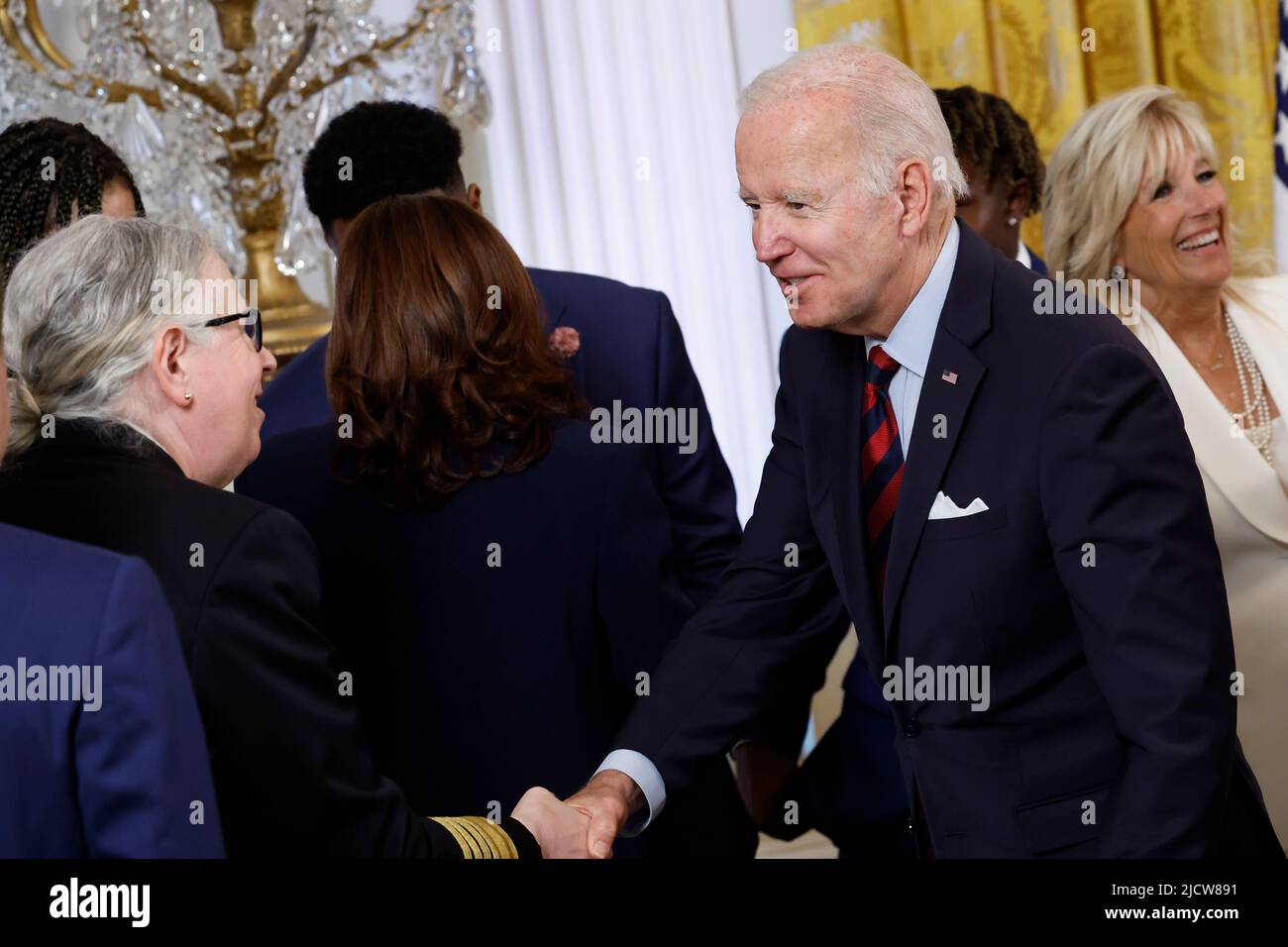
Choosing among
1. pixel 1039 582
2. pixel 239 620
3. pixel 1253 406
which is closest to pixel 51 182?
pixel 239 620

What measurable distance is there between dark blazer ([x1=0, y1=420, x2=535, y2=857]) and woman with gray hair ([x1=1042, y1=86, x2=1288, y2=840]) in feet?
5.17

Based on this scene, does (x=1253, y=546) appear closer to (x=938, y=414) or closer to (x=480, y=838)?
(x=938, y=414)

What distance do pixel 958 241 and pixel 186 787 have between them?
1.00 metres

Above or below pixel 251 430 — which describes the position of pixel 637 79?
above

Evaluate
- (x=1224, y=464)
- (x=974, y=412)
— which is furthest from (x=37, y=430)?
(x=1224, y=464)

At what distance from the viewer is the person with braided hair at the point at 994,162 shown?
287cm

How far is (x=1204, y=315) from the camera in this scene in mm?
2658

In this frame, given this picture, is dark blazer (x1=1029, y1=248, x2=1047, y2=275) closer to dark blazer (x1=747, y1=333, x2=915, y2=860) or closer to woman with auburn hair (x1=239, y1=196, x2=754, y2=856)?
dark blazer (x1=747, y1=333, x2=915, y2=860)

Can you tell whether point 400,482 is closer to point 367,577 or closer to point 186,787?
point 367,577

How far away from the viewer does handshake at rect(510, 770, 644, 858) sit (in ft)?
5.72

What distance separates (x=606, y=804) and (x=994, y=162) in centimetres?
163

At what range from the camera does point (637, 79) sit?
4051 mm

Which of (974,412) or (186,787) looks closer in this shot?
(186,787)

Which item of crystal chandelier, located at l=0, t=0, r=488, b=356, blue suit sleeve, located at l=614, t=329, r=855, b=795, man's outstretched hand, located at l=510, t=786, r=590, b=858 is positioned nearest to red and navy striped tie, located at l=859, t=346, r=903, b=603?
blue suit sleeve, located at l=614, t=329, r=855, b=795
